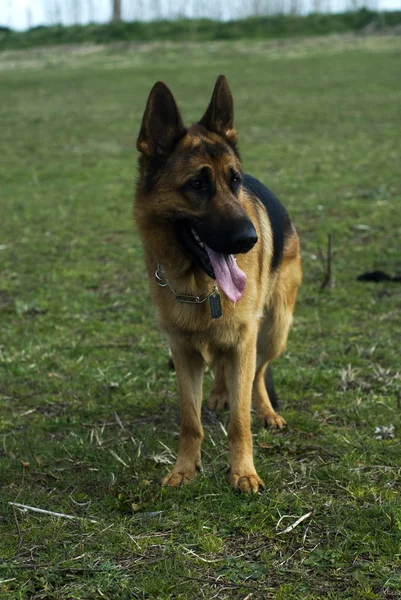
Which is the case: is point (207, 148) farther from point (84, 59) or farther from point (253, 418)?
point (84, 59)

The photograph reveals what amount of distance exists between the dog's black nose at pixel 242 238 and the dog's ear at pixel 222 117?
702 millimetres

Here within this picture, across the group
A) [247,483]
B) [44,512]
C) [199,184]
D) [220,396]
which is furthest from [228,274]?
[44,512]

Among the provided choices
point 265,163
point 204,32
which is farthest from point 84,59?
point 265,163

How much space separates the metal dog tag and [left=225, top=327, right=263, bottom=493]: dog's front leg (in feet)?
0.71

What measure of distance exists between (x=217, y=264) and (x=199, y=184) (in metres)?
0.40

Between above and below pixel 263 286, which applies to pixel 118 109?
below

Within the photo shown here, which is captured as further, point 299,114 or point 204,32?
point 204,32

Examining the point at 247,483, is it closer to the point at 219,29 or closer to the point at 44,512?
the point at 44,512

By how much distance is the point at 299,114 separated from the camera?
61.5 feet

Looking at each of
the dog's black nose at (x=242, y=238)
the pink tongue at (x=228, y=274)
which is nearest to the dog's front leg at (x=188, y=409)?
the pink tongue at (x=228, y=274)

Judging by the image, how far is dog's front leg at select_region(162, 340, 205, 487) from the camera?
13.4 ft

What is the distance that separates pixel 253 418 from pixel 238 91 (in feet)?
63.4

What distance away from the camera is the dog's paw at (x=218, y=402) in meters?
Answer: 4.90

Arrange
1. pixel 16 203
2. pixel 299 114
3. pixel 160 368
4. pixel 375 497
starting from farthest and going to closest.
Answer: pixel 299 114
pixel 16 203
pixel 160 368
pixel 375 497
